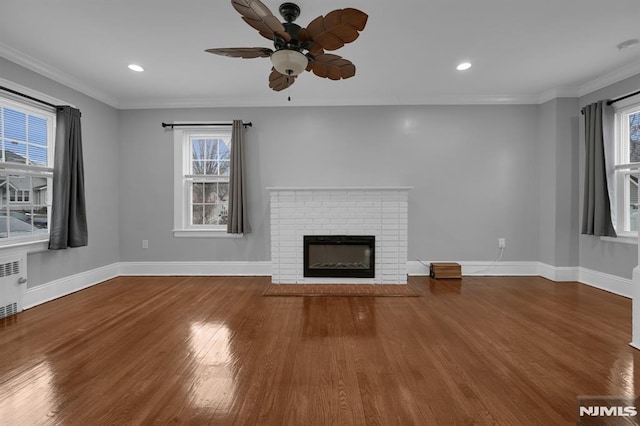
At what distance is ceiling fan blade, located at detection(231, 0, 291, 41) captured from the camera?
1.74 meters

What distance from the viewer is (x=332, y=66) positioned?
2.36 metres

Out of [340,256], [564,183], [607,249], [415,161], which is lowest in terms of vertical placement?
[340,256]

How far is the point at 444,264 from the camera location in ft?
14.8

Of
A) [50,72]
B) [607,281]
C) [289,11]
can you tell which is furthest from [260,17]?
[607,281]

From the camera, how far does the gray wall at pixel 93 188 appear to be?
3.45m

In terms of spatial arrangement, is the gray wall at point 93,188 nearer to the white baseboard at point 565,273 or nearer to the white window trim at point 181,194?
the white window trim at point 181,194

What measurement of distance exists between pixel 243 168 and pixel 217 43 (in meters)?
1.84

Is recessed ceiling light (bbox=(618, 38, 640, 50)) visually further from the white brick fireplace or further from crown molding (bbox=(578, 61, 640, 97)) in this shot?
the white brick fireplace

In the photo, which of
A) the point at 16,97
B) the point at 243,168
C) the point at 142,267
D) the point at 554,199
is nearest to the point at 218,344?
the point at 243,168

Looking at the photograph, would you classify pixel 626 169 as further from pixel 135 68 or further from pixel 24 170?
pixel 24 170

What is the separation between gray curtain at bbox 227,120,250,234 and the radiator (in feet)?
7.33

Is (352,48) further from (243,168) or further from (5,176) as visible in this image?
(5,176)

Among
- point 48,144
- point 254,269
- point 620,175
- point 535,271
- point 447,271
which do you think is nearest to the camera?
point 48,144

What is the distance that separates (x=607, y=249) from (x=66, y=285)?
6.84m
